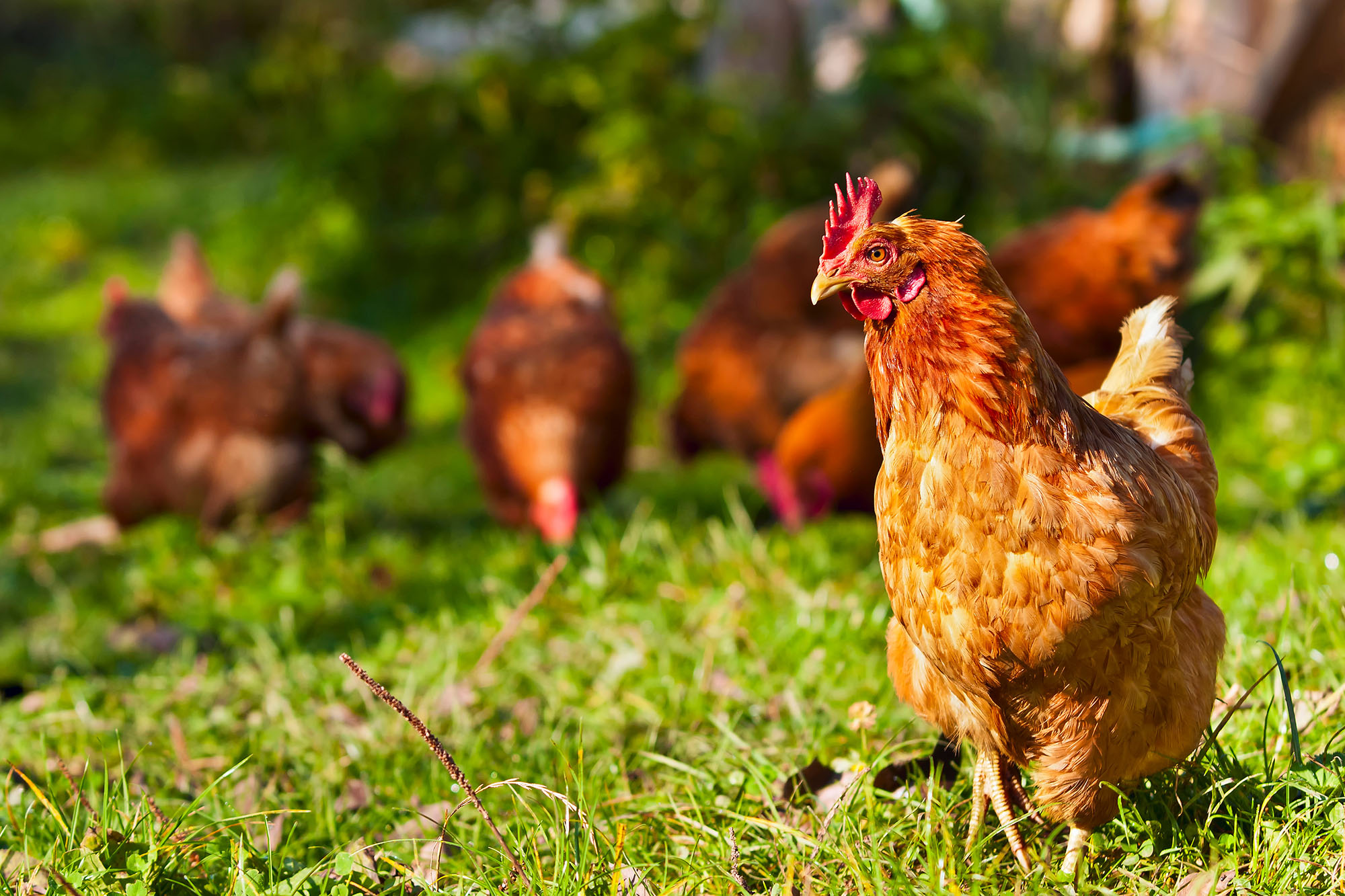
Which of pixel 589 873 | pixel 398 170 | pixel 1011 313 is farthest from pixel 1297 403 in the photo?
pixel 398 170

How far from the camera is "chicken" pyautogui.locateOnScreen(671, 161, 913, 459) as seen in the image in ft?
17.9

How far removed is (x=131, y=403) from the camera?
16.8 ft

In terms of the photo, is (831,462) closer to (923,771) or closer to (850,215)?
(923,771)

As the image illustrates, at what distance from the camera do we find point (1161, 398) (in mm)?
2238

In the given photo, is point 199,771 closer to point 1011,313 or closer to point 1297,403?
point 1011,313

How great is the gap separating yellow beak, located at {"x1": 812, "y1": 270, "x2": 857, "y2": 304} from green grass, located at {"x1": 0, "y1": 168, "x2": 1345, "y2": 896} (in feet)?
2.96

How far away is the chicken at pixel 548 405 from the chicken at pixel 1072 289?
2.77ft

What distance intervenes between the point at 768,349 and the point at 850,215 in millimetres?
3658

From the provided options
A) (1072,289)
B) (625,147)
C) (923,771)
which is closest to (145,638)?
(923,771)

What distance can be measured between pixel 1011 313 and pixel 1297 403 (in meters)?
3.67

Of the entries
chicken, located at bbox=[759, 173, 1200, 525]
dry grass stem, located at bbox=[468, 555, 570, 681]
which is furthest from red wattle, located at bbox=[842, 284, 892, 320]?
chicken, located at bbox=[759, 173, 1200, 525]

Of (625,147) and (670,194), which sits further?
(670,194)

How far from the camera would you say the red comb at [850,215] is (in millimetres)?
1883

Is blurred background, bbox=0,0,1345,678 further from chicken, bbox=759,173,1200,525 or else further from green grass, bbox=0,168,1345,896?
chicken, bbox=759,173,1200,525
